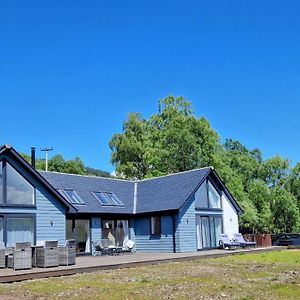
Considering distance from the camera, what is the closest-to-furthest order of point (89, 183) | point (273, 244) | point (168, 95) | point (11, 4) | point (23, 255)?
point (23, 255), point (11, 4), point (89, 183), point (273, 244), point (168, 95)

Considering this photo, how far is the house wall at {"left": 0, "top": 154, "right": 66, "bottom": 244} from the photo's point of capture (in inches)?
765

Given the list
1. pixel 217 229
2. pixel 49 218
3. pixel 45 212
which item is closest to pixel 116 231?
pixel 49 218

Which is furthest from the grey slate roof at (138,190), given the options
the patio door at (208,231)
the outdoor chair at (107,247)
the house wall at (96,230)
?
the patio door at (208,231)

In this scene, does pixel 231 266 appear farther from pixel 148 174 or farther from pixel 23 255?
pixel 148 174

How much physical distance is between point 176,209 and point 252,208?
54.8 ft

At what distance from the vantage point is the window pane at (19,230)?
18766 millimetres

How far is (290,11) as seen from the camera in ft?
50.4

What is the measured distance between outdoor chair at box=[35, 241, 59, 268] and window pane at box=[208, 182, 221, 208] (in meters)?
11.9

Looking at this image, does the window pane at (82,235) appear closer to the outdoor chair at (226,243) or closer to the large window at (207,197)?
the large window at (207,197)

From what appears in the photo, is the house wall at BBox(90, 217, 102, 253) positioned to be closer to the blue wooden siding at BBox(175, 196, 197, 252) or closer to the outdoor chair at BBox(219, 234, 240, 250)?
the blue wooden siding at BBox(175, 196, 197, 252)

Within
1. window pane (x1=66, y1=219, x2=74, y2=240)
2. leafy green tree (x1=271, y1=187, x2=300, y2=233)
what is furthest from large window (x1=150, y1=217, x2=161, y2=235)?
→ leafy green tree (x1=271, y1=187, x2=300, y2=233)

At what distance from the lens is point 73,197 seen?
22.7 meters

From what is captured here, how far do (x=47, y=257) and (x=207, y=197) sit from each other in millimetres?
12045

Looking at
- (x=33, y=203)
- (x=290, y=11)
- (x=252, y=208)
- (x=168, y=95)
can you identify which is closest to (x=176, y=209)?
(x=33, y=203)
